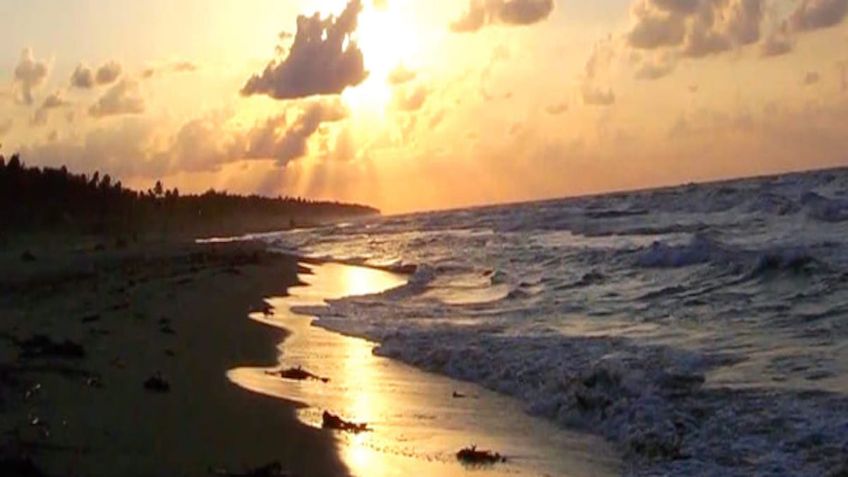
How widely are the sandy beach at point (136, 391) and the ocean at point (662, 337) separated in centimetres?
307

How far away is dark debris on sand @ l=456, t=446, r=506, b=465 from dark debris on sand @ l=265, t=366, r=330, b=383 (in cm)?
517

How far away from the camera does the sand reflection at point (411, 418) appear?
1054 centimetres

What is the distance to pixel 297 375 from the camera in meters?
15.8

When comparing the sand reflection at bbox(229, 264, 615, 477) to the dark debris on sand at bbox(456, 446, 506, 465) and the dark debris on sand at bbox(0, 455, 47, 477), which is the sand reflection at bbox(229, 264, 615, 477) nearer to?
the dark debris on sand at bbox(456, 446, 506, 465)

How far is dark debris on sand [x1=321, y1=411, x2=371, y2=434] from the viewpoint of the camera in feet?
38.4

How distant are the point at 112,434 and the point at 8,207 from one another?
5536 cm

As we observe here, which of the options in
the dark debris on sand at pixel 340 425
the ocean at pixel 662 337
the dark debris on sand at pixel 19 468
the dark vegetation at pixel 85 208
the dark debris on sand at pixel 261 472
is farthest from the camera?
the dark vegetation at pixel 85 208

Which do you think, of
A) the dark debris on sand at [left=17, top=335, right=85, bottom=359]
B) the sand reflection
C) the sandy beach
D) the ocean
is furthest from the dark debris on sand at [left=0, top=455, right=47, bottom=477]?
the dark debris on sand at [left=17, top=335, right=85, bottom=359]

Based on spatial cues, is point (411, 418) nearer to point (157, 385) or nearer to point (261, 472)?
point (157, 385)

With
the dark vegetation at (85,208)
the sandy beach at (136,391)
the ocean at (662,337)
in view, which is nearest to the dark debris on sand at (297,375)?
the sandy beach at (136,391)

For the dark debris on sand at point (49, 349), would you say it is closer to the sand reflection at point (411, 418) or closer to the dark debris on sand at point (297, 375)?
the sand reflection at point (411, 418)

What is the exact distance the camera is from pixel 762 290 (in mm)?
25000

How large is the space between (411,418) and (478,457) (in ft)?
7.58

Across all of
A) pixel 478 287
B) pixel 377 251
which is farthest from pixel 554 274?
pixel 377 251
